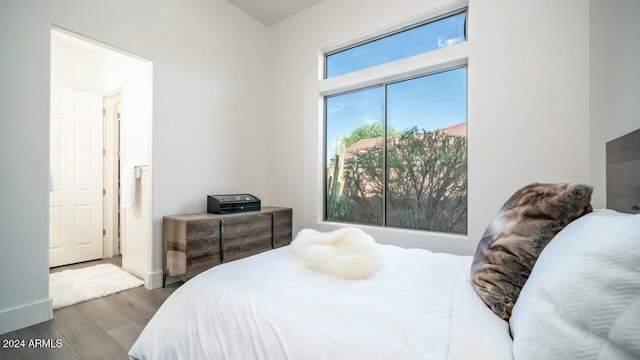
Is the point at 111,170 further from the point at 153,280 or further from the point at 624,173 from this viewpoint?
the point at 624,173

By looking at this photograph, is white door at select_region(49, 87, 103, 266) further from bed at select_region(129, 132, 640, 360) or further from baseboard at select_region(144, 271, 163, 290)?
bed at select_region(129, 132, 640, 360)

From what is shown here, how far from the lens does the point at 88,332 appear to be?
6.40 feet

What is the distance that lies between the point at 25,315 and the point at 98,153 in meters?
2.53

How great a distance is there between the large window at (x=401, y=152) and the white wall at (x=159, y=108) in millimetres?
1254

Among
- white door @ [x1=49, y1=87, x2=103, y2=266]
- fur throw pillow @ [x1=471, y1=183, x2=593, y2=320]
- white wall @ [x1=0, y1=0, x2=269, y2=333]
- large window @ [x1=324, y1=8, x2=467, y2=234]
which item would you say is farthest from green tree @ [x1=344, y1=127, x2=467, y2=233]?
white door @ [x1=49, y1=87, x2=103, y2=266]

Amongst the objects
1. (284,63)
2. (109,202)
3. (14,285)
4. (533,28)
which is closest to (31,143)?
(14,285)

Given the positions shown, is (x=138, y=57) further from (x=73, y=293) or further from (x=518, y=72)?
(x=518, y=72)

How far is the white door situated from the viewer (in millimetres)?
3457

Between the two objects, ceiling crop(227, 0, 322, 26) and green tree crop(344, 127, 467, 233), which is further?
ceiling crop(227, 0, 322, 26)

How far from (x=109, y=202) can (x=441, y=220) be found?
457cm

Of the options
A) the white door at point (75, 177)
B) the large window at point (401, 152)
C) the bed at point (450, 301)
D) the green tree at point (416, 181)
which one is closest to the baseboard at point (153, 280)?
the white door at point (75, 177)

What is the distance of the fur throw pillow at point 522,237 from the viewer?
93 cm

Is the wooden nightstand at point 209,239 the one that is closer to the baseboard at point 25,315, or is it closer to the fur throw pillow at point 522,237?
the baseboard at point 25,315

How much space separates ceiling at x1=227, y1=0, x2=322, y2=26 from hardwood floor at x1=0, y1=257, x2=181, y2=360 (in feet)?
12.1
